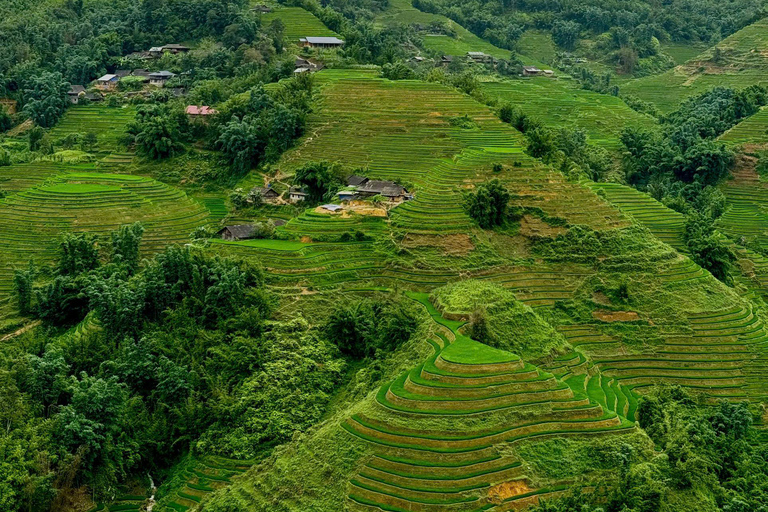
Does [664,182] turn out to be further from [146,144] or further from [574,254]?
[146,144]

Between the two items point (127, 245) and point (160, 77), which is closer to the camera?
point (127, 245)

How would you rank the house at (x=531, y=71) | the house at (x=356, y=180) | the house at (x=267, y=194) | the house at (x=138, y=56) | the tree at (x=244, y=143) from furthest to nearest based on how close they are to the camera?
the house at (x=531, y=71), the house at (x=138, y=56), the tree at (x=244, y=143), the house at (x=267, y=194), the house at (x=356, y=180)

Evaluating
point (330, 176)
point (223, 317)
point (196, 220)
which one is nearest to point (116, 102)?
point (196, 220)

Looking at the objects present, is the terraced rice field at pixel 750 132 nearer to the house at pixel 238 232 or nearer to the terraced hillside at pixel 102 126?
the house at pixel 238 232

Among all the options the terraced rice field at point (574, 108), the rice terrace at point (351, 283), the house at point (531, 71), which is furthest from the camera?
the house at point (531, 71)

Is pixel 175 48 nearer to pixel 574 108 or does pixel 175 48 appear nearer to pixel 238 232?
pixel 238 232

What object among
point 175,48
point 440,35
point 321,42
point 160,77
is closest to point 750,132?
point 321,42

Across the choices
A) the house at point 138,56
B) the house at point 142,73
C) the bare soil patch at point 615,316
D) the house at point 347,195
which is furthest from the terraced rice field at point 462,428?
the house at point 138,56
